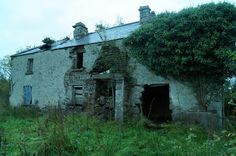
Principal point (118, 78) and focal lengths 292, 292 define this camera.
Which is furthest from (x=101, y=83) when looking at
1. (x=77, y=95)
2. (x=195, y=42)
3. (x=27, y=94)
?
(x=27, y=94)

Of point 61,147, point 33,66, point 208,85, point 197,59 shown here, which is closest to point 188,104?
point 208,85

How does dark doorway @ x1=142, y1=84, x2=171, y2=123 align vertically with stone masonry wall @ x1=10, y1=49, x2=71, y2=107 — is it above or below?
below

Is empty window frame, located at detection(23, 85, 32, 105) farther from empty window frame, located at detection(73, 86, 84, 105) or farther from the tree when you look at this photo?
the tree

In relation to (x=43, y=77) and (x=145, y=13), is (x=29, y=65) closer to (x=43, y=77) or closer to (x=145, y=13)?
(x=43, y=77)

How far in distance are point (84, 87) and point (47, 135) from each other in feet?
37.7

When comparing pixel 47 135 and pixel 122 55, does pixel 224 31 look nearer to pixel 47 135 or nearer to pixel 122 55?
pixel 122 55

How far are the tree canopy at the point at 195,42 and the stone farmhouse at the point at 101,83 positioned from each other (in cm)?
109

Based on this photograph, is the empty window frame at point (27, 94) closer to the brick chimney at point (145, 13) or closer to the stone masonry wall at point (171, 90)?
A: the stone masonry wall at point (171, 90)

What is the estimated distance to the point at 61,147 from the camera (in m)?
6.50

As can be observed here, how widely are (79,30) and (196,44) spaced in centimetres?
1115

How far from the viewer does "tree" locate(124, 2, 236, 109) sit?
1278 centimetres

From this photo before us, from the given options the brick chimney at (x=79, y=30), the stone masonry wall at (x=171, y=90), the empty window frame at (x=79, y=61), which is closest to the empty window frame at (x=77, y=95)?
the empty window frame at (x=79, y=61)

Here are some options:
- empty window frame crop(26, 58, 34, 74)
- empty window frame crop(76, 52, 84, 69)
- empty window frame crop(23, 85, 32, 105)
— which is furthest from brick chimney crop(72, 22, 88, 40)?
empty window frame crop(23, 85, 32, 105)

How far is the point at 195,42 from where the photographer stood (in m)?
13.2
